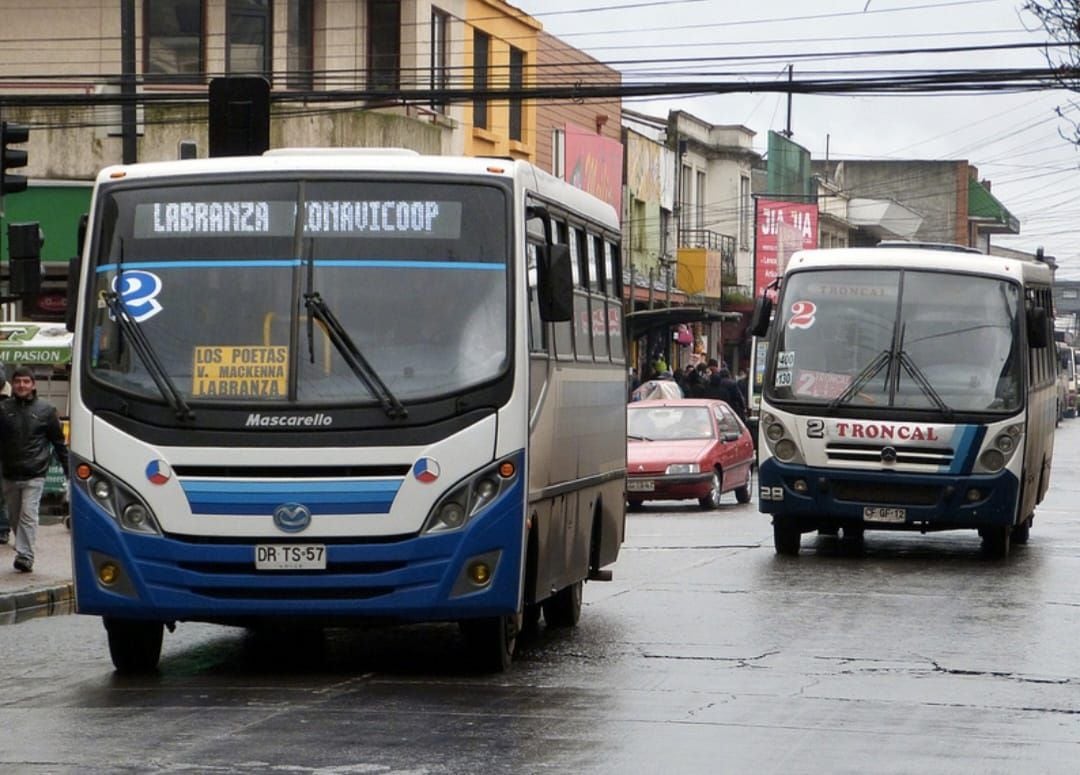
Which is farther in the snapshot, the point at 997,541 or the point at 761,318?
the point at 761,318

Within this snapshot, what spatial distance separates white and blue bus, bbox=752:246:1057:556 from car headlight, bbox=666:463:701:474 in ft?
26.3

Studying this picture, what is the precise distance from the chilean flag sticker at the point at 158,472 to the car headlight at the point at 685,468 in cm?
1846

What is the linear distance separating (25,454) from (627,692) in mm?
8976

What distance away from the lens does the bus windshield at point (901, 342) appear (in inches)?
807

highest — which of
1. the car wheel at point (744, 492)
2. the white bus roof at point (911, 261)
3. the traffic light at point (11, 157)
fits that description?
the traffic light at point (11, 157)

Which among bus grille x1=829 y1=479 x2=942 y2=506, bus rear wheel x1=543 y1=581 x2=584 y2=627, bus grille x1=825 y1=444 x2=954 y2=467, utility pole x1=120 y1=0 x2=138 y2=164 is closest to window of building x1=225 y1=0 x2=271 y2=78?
utility pole x1=120 y1=0 x2=138 y2=164

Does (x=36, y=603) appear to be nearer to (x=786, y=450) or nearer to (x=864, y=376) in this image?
(x=786, y=450)

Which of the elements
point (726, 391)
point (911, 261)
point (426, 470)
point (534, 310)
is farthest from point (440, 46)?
point (426, 470)

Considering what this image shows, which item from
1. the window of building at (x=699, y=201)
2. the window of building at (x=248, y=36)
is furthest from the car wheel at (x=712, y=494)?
the window of building at (x=699, y=201)

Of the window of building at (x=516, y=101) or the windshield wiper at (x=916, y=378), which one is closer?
the windshield wiper at (x=916, y=378)

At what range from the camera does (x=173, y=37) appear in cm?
3588

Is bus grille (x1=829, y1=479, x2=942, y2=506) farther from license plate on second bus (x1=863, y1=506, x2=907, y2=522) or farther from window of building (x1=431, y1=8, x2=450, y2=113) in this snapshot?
window of building (x1=431, y1=8, x2=450, y2=113)

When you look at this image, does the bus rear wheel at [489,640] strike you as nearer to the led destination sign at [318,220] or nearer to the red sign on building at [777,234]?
the led destination sign at [318,220]

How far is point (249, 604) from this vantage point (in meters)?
11.3
